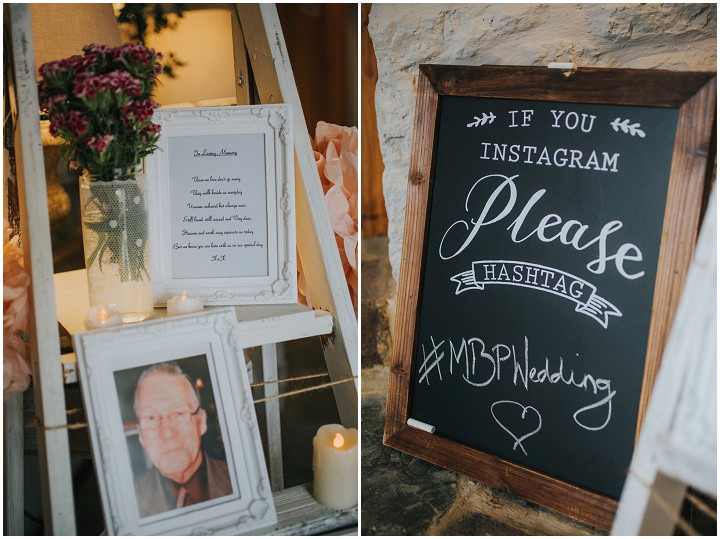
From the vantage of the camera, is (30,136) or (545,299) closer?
(30,136)

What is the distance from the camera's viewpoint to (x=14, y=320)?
37.0 inches

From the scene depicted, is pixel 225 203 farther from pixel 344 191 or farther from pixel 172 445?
pixel 172 445

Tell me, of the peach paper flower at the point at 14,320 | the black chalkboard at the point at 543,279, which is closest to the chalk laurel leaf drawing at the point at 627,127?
the black chalkboard at the point at 543,279

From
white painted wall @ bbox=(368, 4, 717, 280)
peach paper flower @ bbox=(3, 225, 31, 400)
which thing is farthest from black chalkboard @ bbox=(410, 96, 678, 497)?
peach paper flower @ bbox=(3, 225, 31, 400)

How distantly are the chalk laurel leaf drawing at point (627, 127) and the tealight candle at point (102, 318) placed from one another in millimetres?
793

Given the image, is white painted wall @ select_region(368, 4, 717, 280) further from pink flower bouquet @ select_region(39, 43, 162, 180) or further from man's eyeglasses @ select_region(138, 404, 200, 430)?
man's eyeglasses @ select_region(138, 404, 200, 430)

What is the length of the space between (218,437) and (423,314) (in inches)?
17.0

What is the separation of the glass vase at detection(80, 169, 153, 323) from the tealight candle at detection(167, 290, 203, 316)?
56 millimetres

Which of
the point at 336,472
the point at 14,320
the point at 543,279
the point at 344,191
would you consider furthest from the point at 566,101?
the point at 14,320

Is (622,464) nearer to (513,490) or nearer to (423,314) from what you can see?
(513,490)

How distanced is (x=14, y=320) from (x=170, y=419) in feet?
0.89

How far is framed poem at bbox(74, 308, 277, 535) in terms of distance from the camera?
898 mm

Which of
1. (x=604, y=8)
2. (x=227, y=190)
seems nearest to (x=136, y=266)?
(x=227, y=190)

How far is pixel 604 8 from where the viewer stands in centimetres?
117
